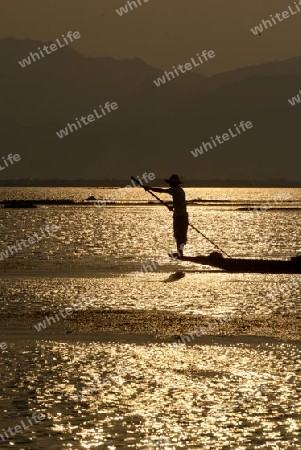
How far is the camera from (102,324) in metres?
24.2

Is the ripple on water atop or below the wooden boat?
atop

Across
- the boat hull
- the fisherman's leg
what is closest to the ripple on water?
the boat hull

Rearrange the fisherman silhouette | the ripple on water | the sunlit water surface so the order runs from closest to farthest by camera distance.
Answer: the ripple on water → the sunlit water surface → the fisherman silhouette

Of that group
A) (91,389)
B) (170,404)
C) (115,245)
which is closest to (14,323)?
(91,389)

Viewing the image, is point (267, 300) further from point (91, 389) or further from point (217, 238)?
point (217, 238)

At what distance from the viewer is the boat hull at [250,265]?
35406mm

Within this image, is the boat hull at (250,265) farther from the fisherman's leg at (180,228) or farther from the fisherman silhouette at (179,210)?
the fisherman's leg at (180,228)

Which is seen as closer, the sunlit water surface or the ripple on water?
the ripple on water

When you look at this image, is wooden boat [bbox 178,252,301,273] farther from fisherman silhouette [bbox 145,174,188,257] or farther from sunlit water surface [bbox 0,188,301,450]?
sunlit water surface [bbox 0,188,301,450]

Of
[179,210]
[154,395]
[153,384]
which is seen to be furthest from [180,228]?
[154,395]

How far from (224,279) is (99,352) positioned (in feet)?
52.9

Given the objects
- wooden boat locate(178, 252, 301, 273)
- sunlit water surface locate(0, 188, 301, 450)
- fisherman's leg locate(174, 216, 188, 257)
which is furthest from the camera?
fisherman's leg locate(174, 216, 188, 257)

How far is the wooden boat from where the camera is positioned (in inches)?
1394

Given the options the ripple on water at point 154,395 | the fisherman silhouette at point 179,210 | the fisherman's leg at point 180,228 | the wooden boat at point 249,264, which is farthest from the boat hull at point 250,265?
the ripple on water at point 154,395
